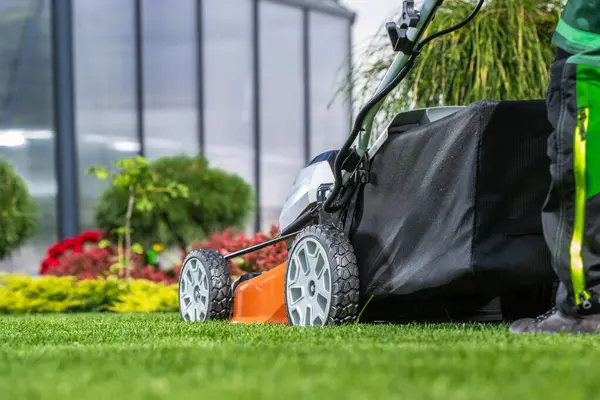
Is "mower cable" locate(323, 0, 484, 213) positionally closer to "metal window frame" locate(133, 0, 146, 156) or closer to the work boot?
the work boot

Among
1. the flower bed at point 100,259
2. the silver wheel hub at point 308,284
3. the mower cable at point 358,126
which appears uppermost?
the mower cable at point 358,126

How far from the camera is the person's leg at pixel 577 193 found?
222cm

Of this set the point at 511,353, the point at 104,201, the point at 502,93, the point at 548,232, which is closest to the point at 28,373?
the point at 511,353

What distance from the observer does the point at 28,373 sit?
1530mm

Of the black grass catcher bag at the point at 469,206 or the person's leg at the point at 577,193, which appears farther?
the black grass catcher bag at the point at 469,206

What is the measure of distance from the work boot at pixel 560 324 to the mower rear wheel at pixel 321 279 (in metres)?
0.60

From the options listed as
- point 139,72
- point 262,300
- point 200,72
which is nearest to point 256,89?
point 200,72

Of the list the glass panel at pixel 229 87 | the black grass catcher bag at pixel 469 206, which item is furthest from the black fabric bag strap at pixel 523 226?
the glass panel at pixel 229 87

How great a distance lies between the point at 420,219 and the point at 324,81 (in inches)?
412

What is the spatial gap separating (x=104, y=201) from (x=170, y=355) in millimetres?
7487

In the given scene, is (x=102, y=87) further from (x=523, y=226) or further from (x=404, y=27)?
(x=523, y=226)

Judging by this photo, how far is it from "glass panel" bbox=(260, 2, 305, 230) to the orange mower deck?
8137mm

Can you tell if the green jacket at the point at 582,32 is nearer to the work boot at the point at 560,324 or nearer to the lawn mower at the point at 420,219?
the lawn mower at the point at 420,219

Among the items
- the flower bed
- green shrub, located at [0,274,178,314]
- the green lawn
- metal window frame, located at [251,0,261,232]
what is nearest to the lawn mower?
the green lawn
